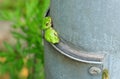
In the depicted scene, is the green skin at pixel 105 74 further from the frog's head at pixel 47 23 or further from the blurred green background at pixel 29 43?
the blurred green background at pixel 29 43

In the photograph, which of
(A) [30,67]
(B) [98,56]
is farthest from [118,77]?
(A) [30,67]

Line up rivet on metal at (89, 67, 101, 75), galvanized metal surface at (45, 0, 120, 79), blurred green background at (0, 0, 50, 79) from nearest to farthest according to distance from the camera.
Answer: galvanized metal surface at (45, 0, 120, 79)
rivet on metal at (89, 67, 101, 75)
blurred green background at (0, 0, 50, 79)

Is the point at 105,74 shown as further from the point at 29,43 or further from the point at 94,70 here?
the point at 29,43

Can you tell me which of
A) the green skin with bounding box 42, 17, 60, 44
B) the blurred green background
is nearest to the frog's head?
the green skin with bounding box 42, 17, 60, 44

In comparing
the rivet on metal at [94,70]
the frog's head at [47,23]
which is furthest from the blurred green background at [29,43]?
the rivet on metal at [94,70]

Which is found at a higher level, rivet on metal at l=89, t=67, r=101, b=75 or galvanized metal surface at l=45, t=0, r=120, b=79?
galvanized metal surface at l=45, t=0, r=120, b=79

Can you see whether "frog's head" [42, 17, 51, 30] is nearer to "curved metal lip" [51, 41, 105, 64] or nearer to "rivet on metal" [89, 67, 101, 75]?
"curved metal lip" [51, 41, 105, 64]
